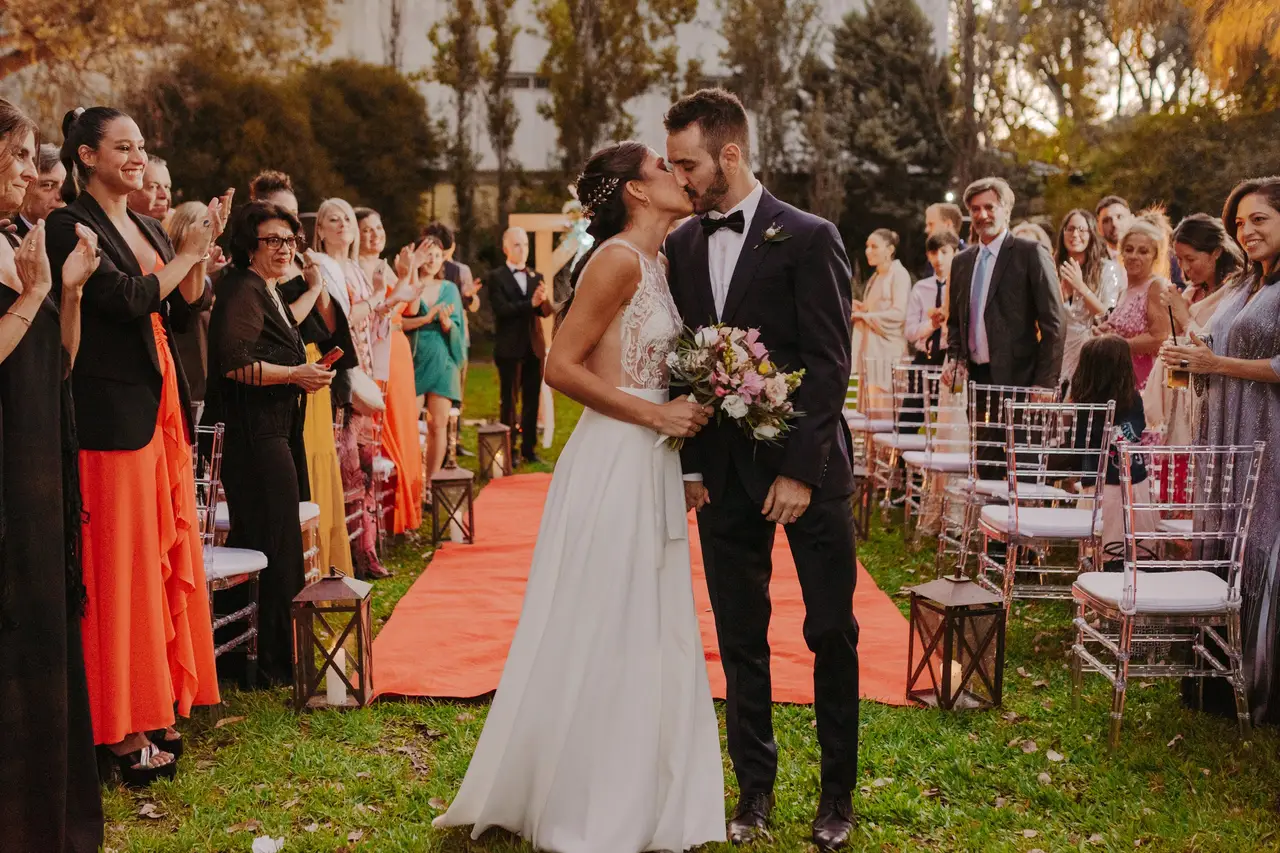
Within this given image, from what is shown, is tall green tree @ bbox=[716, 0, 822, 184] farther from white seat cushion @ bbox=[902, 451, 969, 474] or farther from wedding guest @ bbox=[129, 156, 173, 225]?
wedding guest @ bbox=[129, 156, 173, 225]

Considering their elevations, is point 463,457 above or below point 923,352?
below

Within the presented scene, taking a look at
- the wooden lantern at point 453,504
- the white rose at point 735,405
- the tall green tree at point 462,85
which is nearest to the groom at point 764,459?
the white rose at point 735,405

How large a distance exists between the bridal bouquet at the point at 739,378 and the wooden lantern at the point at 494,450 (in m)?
7.22

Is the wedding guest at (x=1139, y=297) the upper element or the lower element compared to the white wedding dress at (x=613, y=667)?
upper

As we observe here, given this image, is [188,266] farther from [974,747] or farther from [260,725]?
[974,747]

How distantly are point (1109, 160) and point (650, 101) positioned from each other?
32.3 ft

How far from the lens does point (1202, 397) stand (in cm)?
500

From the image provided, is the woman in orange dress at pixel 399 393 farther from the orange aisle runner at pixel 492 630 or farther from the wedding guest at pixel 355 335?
the orange aisle runner at pixel 492 630

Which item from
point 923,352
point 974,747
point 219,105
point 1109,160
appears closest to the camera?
point 974,747

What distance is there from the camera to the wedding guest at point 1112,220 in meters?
8.82

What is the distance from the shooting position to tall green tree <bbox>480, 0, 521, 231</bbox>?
83.7 feet

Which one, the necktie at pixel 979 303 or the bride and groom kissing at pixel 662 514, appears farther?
the necktie at pixel 979 303

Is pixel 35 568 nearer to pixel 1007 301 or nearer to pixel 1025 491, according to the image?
pixel 1025 491

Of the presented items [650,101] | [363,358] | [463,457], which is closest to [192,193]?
[650,101]
